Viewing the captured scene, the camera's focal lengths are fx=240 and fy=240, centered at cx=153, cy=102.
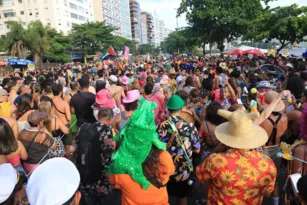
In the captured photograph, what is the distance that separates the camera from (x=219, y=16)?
24.9 metres

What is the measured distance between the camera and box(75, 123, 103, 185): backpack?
9.37 ft

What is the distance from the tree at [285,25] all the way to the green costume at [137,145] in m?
18.1

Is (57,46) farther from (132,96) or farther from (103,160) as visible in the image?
(103,160)

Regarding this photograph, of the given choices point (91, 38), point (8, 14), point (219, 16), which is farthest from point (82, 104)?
point (8, 14)

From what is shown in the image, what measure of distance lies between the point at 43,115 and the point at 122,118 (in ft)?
3.86

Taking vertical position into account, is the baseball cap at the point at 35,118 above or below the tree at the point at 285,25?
below

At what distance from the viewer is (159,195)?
2230mm

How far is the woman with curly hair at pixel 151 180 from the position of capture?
2127 millimetres

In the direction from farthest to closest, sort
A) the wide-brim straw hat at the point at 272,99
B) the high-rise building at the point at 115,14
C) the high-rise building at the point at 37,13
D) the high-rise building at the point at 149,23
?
the high-rise building at the point at 149,23
the high-rise building at the point at 115,14
the high-rise building at the point at 37,13
the wide-brim straw hat at the point at 272,99

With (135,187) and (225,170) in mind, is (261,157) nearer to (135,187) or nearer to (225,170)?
(225,170)

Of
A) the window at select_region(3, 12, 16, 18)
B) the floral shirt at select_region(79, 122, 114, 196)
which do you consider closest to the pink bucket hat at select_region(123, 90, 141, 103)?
the floral shirt at select_region(79, 122, 114, 196)

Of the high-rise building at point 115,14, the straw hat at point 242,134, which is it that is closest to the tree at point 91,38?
the high-rise building at point 115,14

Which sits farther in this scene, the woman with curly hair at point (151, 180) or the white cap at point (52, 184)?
the woman with curly hair at point (151, 180)

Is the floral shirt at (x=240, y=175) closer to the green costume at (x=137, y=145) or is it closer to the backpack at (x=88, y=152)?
the green costume at (x=137, y=145)
